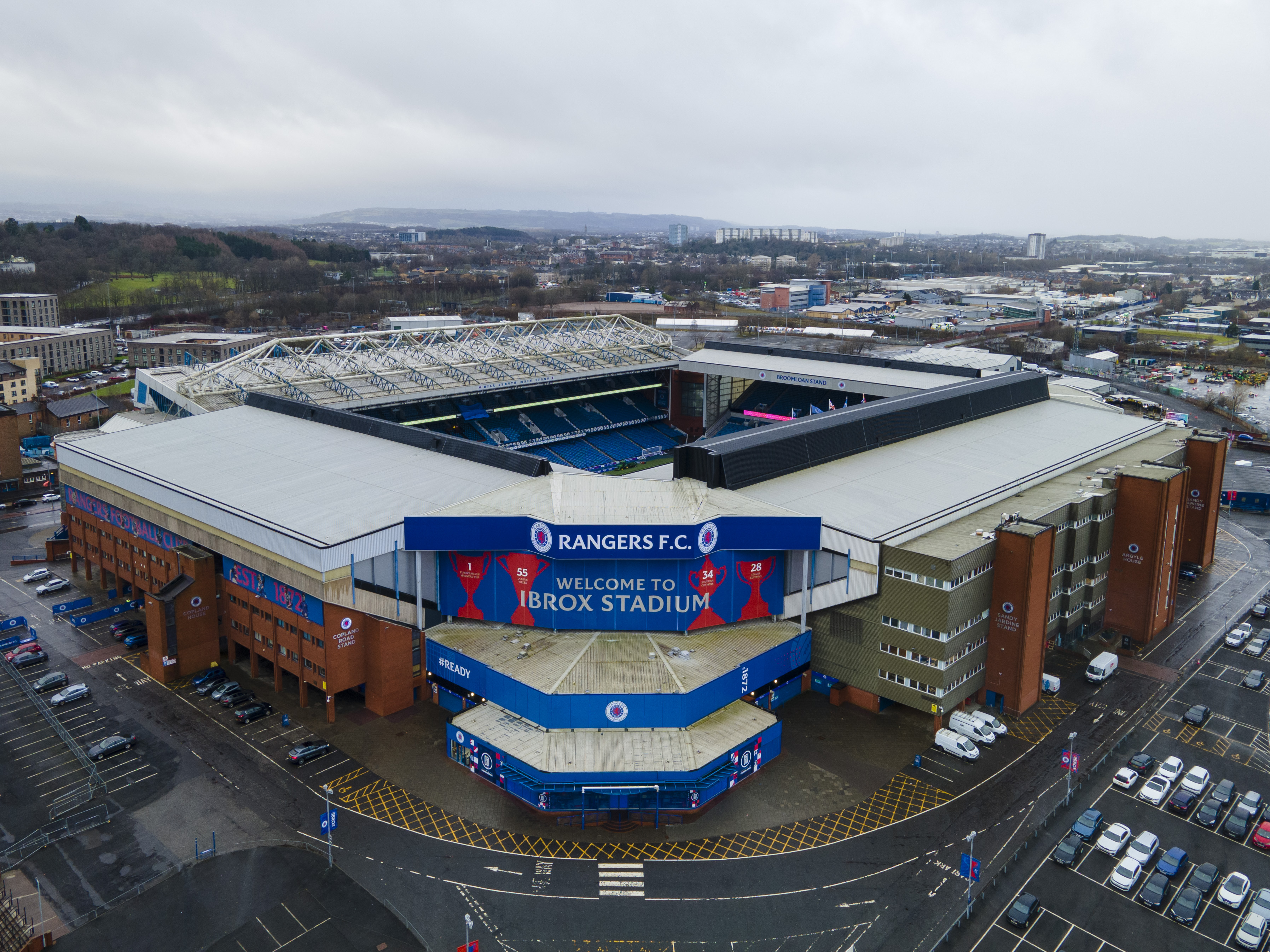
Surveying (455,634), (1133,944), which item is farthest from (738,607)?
(1133,944)

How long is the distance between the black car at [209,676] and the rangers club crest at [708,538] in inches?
1071

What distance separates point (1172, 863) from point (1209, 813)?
5.11m

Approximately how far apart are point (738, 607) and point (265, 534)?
24772mm

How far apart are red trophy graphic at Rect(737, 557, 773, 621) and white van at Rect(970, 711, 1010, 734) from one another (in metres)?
11.5

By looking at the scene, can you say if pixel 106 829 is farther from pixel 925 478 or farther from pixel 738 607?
pixel 925 478

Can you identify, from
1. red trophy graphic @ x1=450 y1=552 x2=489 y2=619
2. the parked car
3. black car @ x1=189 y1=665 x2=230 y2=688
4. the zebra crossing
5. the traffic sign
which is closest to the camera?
the traffic sign

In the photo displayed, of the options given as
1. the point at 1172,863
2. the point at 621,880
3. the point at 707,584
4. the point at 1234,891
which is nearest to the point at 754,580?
the point at 707,584

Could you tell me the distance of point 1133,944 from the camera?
30.9 m

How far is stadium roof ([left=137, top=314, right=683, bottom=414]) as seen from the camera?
7688 cm

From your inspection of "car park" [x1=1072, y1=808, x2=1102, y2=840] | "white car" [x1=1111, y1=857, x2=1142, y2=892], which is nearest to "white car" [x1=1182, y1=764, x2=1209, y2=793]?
"car park" [x1=1072, y1=808, x2=1102, y2=840]

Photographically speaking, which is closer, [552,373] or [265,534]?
[265,534]

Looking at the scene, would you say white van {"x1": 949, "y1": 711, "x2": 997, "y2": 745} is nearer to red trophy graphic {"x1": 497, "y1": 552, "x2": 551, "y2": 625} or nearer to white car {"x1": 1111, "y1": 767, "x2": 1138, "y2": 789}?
white car {"x1": 1111, "y1": 767, "x2": 1138, "y2": 789}

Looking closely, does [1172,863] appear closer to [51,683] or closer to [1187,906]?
[1187,906]

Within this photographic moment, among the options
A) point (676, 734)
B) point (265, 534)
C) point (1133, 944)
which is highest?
point (265, 534)
